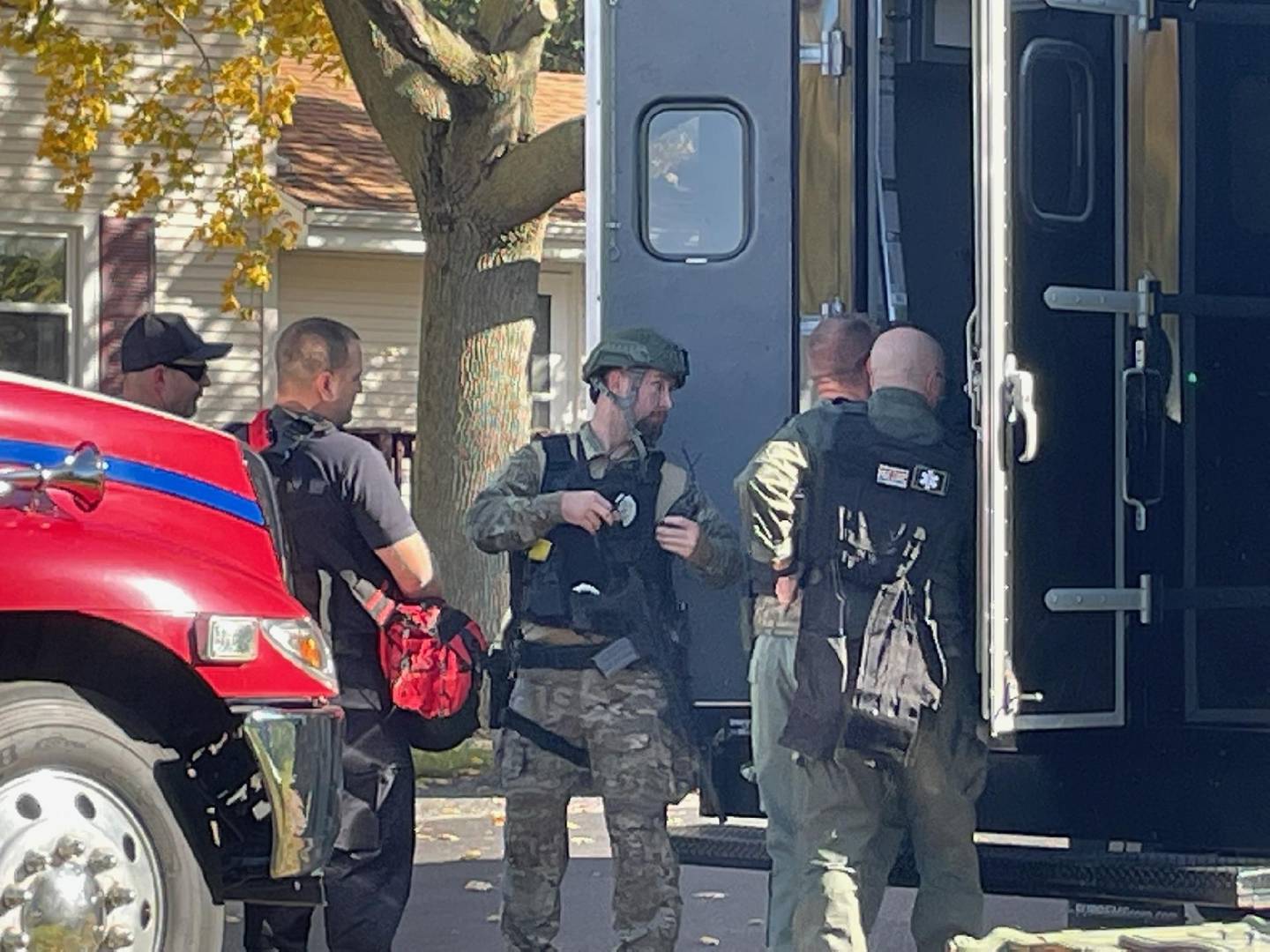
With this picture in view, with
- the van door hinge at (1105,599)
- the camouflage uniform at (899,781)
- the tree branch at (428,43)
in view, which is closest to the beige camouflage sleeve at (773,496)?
the camouflage uniform at (899,781)

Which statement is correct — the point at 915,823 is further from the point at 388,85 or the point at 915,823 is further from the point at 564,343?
the point at 564,343

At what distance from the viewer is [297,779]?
16.9 feet

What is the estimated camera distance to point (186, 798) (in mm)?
5008

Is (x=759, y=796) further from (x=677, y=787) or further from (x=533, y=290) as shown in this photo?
(x=533, y=290)

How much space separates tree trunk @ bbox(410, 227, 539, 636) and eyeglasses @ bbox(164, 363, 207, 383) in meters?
5.37

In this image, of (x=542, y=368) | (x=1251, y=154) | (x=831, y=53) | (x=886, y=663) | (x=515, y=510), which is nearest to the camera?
(x=886, y=663)

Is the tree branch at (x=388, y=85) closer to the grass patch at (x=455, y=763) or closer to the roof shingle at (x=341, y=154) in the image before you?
the grass patch at (x=455, y=763)

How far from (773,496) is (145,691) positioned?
1629 millimetres

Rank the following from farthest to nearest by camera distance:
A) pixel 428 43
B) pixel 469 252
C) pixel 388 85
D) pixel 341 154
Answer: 1. pixel 341 154
2. pixel 388 85
3. pixel 469 252
4. pixel 428 43

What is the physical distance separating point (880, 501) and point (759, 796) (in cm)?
98

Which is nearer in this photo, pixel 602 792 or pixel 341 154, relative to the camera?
pixel 602 792

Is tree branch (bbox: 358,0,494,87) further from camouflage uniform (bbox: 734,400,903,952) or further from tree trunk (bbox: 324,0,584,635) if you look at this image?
camouflage uniform (bbox: 734,400,903,952)

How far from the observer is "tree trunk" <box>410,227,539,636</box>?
1230 cm

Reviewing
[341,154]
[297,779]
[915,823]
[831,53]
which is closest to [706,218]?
[831,53]
